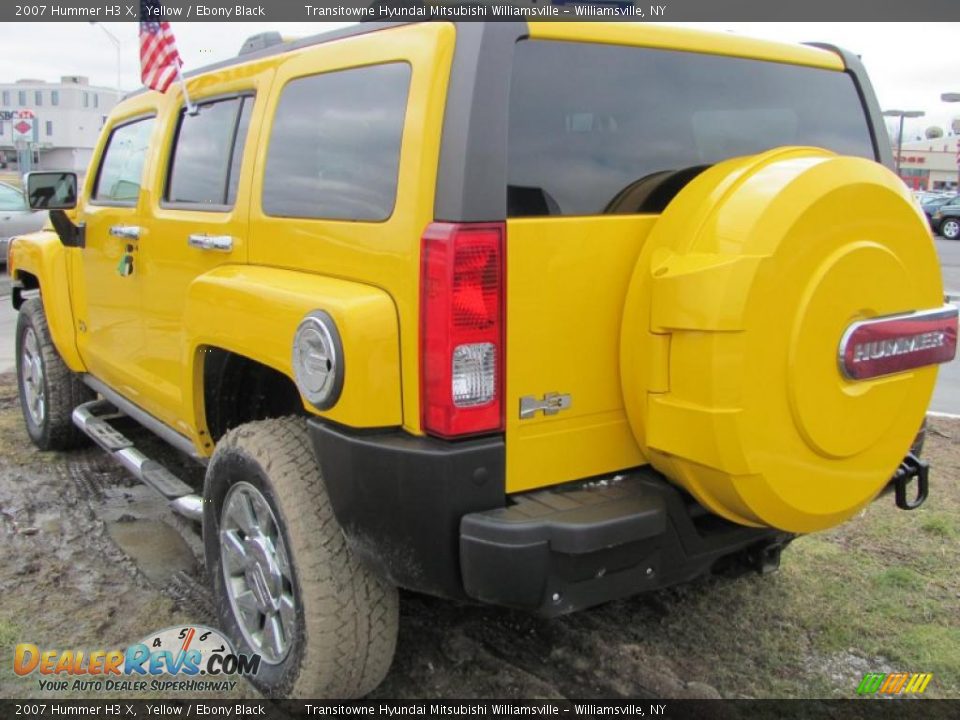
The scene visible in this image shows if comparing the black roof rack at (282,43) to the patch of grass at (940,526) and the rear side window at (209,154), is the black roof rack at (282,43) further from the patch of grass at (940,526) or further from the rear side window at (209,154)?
the patch of grass at (940,526)

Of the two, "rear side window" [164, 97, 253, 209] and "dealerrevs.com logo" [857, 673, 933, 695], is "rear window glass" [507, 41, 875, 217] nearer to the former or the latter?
"rear side window" [164, 97, 253, 209]

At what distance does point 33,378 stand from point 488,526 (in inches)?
163

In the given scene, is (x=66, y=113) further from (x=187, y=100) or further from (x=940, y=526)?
(x=940, y=526)

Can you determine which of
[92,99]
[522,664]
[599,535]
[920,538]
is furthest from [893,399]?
[92,99]

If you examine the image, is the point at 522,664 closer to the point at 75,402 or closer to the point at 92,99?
the point at 75,402

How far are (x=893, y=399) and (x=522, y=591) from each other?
116 centimetres

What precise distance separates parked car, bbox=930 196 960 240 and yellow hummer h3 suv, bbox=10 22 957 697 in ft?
86.6

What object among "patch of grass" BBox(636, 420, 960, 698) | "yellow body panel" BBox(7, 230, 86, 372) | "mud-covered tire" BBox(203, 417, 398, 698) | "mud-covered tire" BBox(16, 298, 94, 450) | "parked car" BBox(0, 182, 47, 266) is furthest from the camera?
"parked car" BBox(0, 182, 47, 266)

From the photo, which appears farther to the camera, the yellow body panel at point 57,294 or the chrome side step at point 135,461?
the yellow body panel at point 57,294

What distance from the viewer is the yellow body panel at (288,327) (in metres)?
2.17

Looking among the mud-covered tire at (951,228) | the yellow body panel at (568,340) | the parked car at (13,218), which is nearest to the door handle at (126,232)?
the yellow body panel at (568,340)

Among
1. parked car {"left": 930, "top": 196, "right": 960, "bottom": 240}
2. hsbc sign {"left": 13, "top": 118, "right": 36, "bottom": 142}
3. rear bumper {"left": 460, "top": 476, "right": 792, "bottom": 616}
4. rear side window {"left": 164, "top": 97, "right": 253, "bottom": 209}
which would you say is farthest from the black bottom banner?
parked car {"left": 930, "top": 196, "right": 960, "bottom": 240}

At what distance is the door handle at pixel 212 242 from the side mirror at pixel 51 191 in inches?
73.7

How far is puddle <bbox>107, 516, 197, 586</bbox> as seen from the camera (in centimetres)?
366
